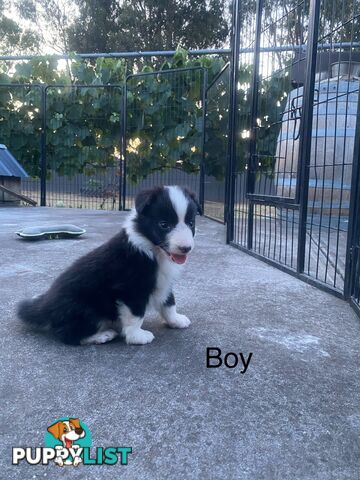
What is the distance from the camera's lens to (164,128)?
26.0 ft

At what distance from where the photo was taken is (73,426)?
3.95ft

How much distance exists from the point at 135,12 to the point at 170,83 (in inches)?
592

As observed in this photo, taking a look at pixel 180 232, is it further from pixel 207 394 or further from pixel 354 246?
pixel 354 246

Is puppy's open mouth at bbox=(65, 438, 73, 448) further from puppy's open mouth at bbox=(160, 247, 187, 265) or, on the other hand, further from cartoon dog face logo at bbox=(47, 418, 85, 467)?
puppy's open mouth at bbox=(160, 247, 187, 265)

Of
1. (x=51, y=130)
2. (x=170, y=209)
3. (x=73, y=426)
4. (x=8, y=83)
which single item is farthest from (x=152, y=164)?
(x=73, y=426)

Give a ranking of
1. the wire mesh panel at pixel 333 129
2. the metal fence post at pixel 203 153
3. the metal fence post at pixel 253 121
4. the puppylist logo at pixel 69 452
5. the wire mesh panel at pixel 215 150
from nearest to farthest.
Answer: the puppylist logo at pixel 69 452 < the wire mesh panel at pixel 333 129 < the metal fence post at pixel 253 121 < the wire mesh panel at pixel 215 150 < the metal fence post at pixel 203 153

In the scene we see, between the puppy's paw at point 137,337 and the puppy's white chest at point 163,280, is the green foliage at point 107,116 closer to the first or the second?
the puppy's white chest at point 163,280

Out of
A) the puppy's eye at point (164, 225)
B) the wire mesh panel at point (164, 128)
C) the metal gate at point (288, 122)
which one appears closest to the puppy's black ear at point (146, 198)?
the puppy's eye at point (164, 225)

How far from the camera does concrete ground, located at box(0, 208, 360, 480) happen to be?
1.07 m

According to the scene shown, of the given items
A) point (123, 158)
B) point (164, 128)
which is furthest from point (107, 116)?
point (164, 128)

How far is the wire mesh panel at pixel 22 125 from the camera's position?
8875mm

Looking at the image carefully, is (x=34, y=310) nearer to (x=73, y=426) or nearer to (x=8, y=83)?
(x=73, y=426)

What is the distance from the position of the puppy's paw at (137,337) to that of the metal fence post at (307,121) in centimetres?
151

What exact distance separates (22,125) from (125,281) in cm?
806
